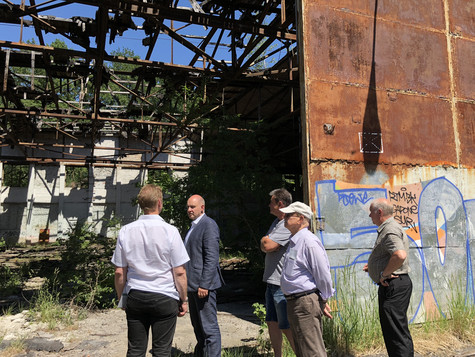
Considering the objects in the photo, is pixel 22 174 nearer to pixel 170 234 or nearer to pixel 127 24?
pixel 127 24

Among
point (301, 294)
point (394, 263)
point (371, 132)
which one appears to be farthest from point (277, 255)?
point (371, 132)

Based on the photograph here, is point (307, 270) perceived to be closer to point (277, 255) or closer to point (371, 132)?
point (277, 255)

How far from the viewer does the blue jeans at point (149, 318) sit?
276 centimetres

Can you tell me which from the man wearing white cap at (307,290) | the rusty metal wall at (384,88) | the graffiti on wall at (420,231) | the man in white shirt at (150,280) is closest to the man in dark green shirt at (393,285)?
the man wearing white cap at (307,290)

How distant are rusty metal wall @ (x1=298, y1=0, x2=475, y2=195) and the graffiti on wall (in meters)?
0.29

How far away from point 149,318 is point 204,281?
3.35 feet

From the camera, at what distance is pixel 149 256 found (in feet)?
9.30

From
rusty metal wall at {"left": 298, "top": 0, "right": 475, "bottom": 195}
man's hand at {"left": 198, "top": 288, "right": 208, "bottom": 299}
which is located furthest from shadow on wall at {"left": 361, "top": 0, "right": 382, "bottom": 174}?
man's hand at {"left": 198, "top": 288, "right": 208, "bottom": 299}

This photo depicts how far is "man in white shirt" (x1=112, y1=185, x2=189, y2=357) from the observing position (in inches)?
109

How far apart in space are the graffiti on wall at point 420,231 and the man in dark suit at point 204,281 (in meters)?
1.71

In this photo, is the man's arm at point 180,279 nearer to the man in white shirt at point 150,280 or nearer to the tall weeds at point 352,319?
the man in white shirt at point 150,280

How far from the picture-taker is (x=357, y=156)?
5371 mm

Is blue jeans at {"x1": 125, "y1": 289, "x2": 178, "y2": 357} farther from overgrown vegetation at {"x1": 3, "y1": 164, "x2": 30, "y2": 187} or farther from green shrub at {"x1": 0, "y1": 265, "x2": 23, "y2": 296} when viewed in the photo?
overgrown vegetation at {"x1": 3, "y1": 164, "x2": 30, "y2": 187}

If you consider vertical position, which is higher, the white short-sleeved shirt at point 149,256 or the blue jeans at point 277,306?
the white short-sleeved shirt at point 149,256
